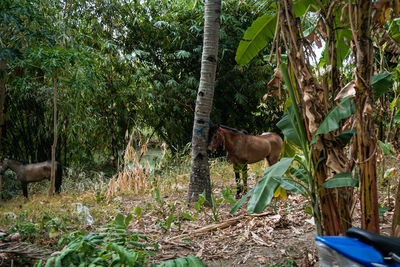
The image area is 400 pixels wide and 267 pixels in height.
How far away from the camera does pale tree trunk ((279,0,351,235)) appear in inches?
86.5

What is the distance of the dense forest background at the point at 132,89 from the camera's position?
7379 mm

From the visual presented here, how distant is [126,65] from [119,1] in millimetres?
1529

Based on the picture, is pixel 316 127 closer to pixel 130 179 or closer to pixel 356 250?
pixel 356 250

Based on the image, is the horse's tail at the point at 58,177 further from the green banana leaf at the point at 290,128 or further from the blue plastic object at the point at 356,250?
the blue plastic object at the point at 356,250

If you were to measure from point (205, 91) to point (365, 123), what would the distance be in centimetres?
260

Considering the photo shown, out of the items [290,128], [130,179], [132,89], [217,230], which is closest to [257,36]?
[290,128]

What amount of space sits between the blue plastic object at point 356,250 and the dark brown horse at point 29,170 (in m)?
6.18

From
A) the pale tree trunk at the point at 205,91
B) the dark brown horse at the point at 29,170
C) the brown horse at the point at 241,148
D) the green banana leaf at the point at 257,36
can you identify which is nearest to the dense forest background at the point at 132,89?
the dark brown horse at the point at 29,170

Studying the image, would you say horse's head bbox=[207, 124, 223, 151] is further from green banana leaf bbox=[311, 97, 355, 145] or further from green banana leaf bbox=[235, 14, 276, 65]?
green banana leaf bbox=[311, 97, 355, 145]

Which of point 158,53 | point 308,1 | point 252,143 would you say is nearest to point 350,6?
point 308,1

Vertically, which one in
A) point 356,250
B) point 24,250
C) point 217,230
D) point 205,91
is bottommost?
point 217,230

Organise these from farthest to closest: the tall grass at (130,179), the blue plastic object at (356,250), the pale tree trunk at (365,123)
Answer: the tall grass at (130,179)
the pale tree trunk at (365,123)
the blue plastic object at (356,250)

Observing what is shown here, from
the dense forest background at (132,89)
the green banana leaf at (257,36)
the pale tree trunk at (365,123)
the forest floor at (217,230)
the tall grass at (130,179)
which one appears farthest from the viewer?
the dense forest background at (132,89)

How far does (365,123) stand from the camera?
1.99 m
